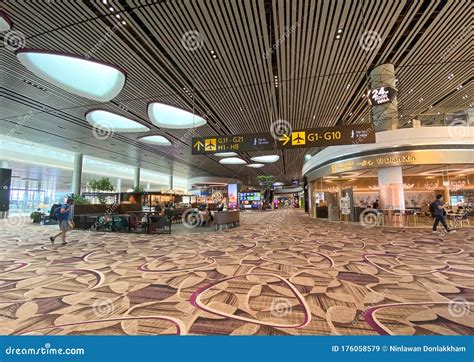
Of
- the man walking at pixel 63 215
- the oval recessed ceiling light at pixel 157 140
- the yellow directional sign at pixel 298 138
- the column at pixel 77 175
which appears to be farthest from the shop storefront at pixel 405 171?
the column at pixel 77 175

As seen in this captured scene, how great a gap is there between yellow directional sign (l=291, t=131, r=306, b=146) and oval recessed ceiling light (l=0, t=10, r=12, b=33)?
7502 millimetres

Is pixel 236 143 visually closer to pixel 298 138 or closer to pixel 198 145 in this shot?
pixel 198 145

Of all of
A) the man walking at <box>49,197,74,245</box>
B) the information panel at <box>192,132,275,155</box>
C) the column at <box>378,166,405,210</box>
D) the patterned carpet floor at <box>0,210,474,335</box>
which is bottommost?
the patterned carpet floor at <box>0,210,474,335</box>

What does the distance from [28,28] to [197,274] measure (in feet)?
23.4

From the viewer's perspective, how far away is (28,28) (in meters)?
5.67

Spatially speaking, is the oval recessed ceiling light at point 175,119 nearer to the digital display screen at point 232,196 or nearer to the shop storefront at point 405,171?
the shop storefront at point 405,171

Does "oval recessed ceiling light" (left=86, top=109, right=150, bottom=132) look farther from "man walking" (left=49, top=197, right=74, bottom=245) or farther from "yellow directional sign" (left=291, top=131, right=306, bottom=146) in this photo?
"yellow directional sign" (left=291, top=131, right=306, bottom=146)

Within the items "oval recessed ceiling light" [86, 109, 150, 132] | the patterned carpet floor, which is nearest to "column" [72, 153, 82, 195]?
"oval recessed ceiling light" [86, 109, 150, 132]

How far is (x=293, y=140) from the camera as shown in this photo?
24.2 feet

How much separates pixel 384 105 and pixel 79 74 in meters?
12.0

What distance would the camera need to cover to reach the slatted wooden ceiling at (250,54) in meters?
5.39

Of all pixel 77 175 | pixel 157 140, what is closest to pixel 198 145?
pixel 157 140

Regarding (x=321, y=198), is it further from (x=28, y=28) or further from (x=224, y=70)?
(x=28, y=28)

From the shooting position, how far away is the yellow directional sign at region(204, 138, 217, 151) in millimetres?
7895
